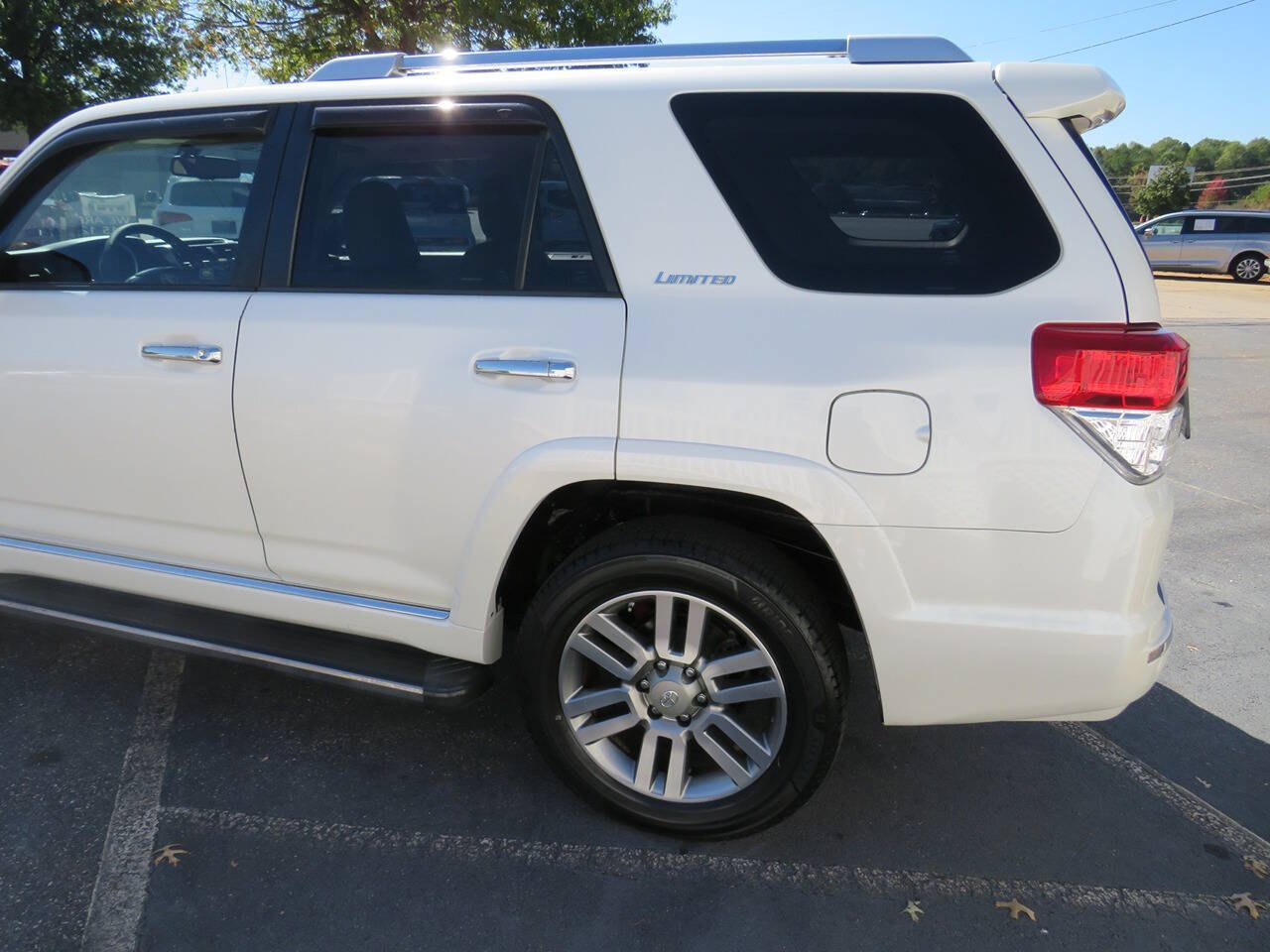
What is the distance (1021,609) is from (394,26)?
563 inches

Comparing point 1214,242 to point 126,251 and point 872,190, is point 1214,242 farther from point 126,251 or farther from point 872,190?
point 126,251

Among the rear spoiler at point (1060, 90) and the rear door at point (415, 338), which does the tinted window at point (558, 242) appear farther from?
the rear spoiler at point (1060, 90)

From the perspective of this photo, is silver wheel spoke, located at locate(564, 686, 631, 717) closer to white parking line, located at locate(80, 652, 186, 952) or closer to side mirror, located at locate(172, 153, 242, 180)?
white parking line, located at locate(80, 652, 186, 952)

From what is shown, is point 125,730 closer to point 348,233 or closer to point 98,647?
point 98,647

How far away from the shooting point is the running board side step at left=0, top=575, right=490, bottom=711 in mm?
2553

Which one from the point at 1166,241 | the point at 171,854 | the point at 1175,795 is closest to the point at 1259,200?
the point at 1166,241

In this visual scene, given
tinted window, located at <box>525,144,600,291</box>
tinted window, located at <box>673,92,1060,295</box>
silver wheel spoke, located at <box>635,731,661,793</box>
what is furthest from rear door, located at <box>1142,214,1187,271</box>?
silver wheel spoke, located at <box>635,731,661,793</box>

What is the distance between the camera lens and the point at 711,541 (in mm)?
2330

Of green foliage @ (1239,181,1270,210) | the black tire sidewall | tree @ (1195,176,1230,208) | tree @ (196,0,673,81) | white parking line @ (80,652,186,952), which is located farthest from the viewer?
tree @ (1195,176,1230,208)

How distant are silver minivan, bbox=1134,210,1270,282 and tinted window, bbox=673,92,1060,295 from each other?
23624mm

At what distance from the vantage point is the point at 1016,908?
2.32 m

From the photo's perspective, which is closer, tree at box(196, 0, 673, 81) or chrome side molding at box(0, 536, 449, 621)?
chrome side molding at box(0, 536, 449, 621)

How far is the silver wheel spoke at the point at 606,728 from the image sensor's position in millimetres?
2523

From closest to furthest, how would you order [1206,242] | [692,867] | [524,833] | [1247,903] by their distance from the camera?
[1247,903] < [692,867] < [524,833] < [1206,242]
